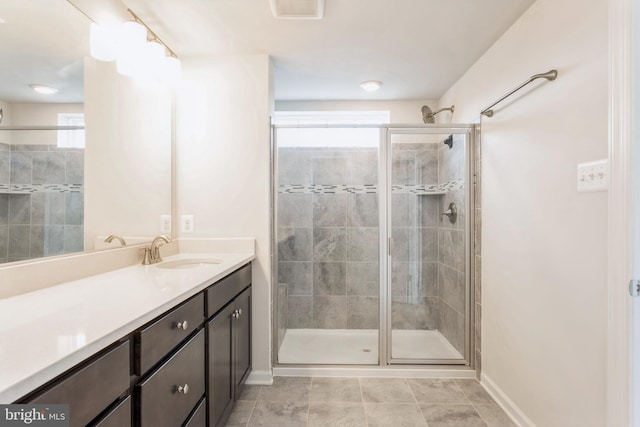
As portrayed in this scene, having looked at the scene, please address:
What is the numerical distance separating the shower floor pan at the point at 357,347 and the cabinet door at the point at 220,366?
0.80 metres

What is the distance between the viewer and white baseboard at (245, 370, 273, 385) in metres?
2.29

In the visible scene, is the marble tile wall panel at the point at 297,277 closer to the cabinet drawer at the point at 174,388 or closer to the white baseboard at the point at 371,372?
the white baseboard at the point at 371,372

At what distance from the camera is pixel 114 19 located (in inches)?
68.8

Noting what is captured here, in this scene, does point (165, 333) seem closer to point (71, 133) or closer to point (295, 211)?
point (71, 133)

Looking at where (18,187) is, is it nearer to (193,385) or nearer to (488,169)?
(193,385)

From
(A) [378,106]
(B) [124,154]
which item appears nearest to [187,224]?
(B) [124,154]

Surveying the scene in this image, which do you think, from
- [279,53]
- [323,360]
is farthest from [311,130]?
[323,360]

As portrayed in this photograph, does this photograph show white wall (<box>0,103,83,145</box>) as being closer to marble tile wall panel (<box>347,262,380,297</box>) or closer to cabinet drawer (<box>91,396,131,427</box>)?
cabinet drawer (<box>91,396,131,427</box>)

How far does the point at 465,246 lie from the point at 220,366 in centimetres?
186

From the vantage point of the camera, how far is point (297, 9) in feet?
5.71

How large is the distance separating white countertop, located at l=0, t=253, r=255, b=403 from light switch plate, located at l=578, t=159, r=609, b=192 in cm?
164

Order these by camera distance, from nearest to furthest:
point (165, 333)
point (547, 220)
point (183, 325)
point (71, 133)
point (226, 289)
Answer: point (165, 333), point (183, 325), point (71, 133), point (547, 220), point (226, 289)

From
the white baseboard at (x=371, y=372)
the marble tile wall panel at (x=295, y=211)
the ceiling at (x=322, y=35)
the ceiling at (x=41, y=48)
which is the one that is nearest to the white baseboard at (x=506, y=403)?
the white baseboard at (x=371, y=372)

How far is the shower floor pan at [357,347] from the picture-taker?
2482mm
